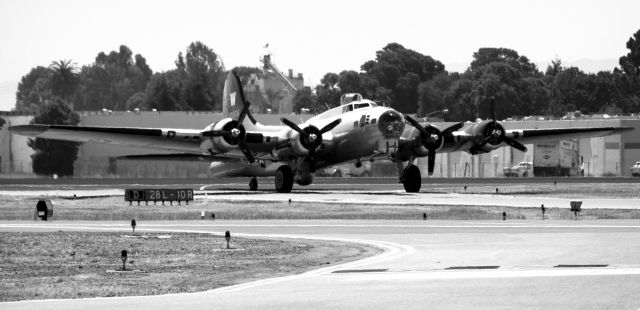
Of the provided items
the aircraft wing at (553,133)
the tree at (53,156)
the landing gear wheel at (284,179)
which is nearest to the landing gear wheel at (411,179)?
the landing gear wheel at (284,179)

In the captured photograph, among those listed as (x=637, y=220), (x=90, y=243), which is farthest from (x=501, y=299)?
(x=637, y=220)

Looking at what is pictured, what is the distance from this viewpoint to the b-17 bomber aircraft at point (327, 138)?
67.4 metres

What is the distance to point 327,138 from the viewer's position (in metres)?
70.6

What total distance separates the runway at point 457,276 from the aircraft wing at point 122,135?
29.7m

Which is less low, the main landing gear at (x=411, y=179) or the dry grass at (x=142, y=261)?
the main landing gear at (x=411, y=179)

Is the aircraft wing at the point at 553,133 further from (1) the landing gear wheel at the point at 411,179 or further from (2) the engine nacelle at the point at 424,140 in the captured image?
(1) the landing gear wheel at the point at 411,179

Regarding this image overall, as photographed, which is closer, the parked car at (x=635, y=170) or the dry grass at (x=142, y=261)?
the dry grass at (x=142, y=261)

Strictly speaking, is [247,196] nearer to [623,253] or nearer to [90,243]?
[90,243]

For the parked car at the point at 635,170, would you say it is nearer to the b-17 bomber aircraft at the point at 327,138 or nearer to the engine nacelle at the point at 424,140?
the b-17 bomber aircraft at the point at 327,138

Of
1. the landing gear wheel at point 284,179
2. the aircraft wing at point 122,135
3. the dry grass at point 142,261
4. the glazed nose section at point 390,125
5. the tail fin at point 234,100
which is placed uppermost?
the tail fin at point 234,100

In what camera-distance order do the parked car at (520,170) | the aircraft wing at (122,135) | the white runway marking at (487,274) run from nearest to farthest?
1. the white runway marking at (487,274)
2. the aircraft wing at (122,135)
3. the parked car at (520,170)

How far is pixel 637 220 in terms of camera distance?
43469 mm

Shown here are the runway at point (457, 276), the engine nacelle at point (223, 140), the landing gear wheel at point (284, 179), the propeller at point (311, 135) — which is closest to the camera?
the runway at point (457, 276)

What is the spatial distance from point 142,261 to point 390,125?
3820 cm
